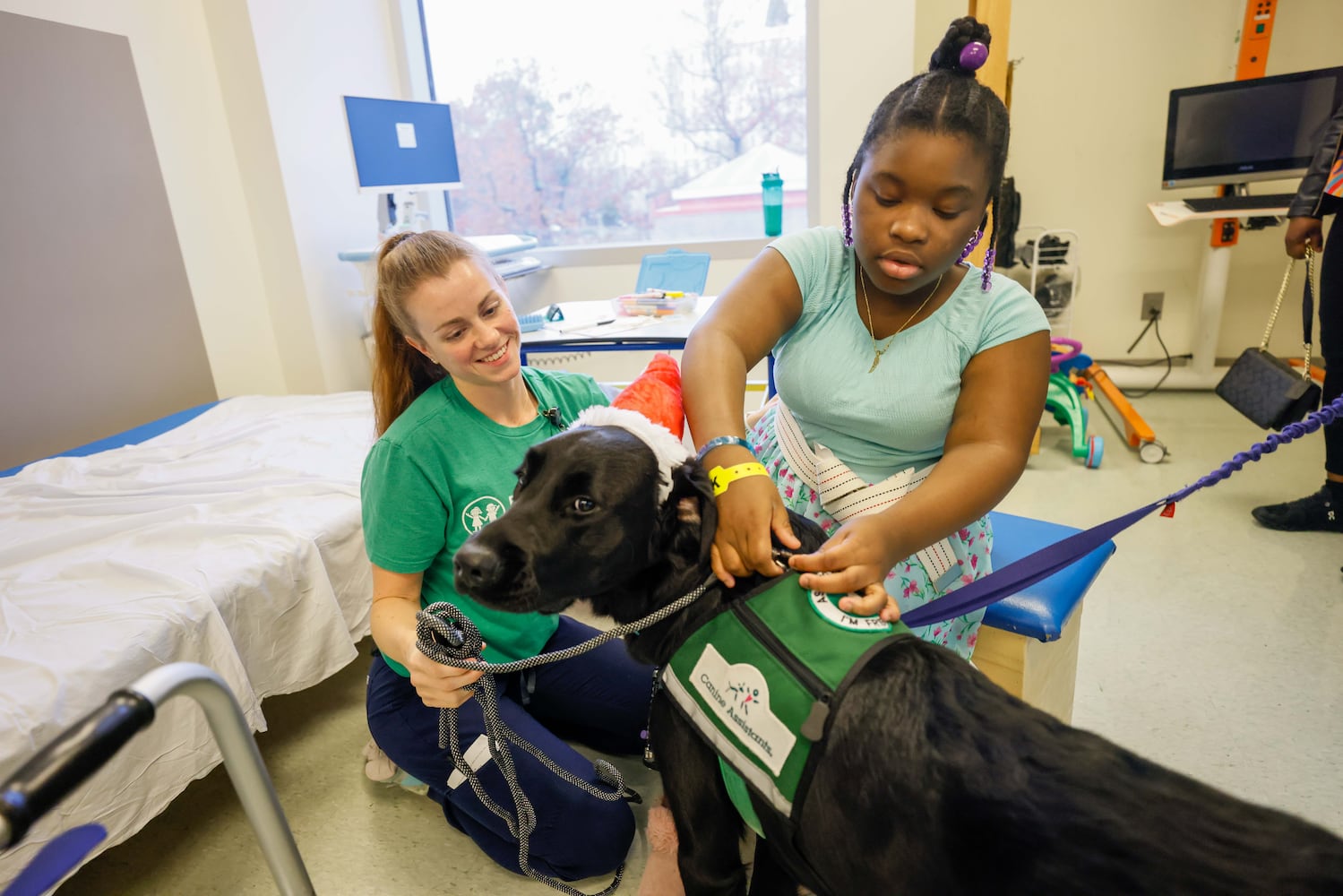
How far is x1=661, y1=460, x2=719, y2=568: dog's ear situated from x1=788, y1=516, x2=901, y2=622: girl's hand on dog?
0.49ft

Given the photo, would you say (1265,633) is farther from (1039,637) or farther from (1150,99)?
(1150,99)

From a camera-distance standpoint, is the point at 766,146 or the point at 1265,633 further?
the point at 766,146

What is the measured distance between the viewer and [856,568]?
3.01ft

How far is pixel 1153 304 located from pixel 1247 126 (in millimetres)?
1136

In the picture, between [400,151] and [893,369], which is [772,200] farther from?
→ [893,369]

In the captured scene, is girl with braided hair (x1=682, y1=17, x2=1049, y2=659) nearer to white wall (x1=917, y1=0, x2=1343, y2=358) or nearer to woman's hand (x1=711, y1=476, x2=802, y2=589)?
woman's hand (x1=711, y1=476, x2=802, y2=589)

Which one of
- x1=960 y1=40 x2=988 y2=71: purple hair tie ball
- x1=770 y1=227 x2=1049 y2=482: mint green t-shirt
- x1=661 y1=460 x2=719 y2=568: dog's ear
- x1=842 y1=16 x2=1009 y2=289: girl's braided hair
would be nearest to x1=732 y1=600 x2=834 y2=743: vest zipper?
x1=661 y1=460 x2=719 y2=568: dog's ear

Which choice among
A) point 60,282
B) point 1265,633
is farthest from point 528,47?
point 1265,633

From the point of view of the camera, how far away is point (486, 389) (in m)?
1.42

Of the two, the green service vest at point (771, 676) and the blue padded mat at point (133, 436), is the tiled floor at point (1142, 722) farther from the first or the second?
the blue padded mat at point (133, 436)

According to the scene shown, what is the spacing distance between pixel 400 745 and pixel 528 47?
4.51m

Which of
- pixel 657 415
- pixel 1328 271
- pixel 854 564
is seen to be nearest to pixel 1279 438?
pixel 854 564

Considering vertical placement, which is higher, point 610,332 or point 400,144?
point 400,144

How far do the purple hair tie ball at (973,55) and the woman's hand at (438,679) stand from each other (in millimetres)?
1113
